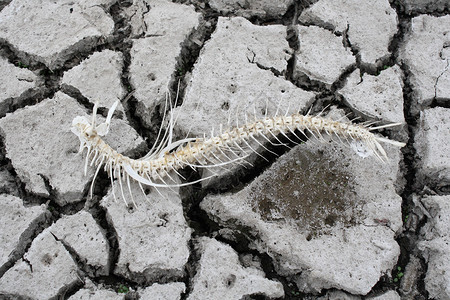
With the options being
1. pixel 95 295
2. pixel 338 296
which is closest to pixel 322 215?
pixel 338 296

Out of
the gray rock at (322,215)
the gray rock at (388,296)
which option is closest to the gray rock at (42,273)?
the gray rock at (322,215)

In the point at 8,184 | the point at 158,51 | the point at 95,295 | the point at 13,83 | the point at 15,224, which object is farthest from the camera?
Answer: the point at 158,51

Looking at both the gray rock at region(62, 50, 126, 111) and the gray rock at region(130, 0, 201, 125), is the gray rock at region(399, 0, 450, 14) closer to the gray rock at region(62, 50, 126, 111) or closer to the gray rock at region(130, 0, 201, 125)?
the gray rock at region(130, 0, 201, 125)

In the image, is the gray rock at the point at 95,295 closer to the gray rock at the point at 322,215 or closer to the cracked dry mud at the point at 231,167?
the cracked dry mud at the point at 231,167

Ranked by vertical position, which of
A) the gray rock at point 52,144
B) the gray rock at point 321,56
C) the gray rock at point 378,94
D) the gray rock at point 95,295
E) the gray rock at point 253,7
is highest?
the gray rock at point 253,7

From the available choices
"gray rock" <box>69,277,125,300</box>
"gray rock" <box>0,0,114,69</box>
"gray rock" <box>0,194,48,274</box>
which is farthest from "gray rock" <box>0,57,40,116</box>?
"gray rock" <box>69,277,125,300</box>

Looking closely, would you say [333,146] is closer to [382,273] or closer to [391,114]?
[391,114]

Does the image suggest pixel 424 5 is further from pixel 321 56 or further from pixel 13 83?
pixel 13 83
